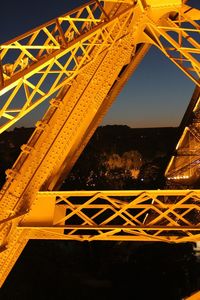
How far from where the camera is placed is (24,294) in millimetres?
16391

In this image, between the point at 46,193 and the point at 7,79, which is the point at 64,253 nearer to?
the point at 46,193

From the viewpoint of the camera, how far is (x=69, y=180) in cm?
2752

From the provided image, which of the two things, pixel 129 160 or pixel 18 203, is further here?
pixel 129 160

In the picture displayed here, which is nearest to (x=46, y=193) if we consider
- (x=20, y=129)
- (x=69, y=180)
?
(x=69, y=180)

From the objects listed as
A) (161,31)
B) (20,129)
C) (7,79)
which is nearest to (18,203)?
(7,79)

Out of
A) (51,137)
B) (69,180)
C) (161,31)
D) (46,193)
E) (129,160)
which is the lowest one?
(46,193)

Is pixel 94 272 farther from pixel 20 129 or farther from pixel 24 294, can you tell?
pixel 20 129

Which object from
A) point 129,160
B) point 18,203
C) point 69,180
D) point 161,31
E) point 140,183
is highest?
point 129,160

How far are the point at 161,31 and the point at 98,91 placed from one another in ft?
5.22

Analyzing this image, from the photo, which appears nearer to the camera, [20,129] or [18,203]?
[18,203]

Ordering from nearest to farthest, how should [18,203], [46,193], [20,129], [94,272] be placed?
[18,203]
[46,193]
[94,272]
[20,129]

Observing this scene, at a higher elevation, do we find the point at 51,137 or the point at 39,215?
the point at 51,137

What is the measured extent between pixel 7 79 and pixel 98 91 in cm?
244

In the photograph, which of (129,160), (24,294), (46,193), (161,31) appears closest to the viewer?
(46,193)
